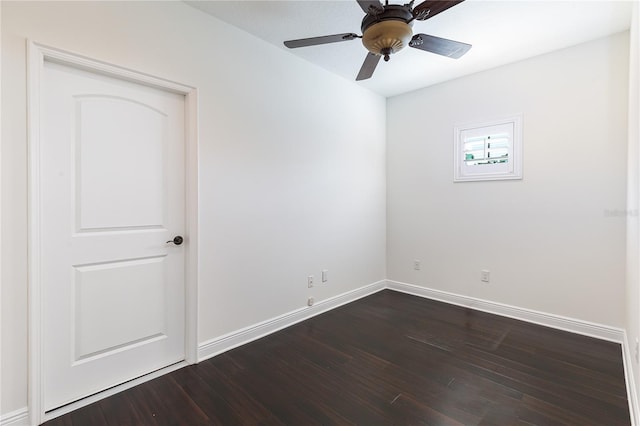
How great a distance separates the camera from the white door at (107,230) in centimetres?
176

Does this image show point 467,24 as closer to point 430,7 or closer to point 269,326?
point 430,7

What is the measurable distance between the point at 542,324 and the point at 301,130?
310 cm

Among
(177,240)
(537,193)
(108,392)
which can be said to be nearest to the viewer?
(108,392)

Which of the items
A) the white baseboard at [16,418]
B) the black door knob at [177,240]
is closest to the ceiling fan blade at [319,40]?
the black door knob at [177,240]

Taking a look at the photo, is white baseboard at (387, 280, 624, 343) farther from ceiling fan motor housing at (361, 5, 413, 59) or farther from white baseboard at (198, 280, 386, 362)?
ceiling fan motor housing at (361, 5, 413, 59)

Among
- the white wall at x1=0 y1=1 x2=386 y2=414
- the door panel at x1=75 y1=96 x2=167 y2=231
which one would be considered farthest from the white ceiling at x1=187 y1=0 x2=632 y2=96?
the door panel at x1=75 y1=96 x2=167 y2=231

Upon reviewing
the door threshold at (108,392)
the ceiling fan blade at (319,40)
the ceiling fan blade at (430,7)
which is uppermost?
the ceiling fan blade at (430,7)

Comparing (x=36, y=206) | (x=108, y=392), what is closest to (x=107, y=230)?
(x=36, y=206)

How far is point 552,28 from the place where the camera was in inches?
97.9

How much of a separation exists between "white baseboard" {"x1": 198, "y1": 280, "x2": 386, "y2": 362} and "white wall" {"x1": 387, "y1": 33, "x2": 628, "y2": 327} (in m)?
1.00

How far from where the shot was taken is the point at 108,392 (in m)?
1.93

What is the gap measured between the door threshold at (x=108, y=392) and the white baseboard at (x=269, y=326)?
0.20 metres

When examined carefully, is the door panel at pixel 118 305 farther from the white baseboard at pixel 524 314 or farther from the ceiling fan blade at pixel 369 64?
the white baseboard at pixel 524 314

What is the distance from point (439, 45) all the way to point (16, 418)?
3.23 meters
